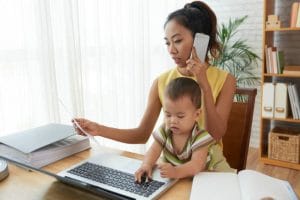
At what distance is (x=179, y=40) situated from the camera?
3.99ft

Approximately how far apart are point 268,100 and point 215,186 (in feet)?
7.56

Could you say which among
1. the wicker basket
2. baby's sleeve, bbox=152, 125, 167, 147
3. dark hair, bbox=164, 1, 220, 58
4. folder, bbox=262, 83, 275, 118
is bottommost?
the wicker basket

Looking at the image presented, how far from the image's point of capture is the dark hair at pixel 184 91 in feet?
2.99

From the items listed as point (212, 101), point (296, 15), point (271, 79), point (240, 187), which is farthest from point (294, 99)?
point (240, 187)

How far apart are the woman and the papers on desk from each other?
0.07 meters

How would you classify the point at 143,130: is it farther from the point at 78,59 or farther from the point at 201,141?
the point at 78,59

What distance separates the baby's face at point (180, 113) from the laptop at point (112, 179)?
15 centimetres

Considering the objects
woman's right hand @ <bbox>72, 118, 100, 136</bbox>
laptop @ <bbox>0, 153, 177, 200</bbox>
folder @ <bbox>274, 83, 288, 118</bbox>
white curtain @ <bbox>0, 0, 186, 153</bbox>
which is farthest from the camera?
folder @ <bbox>274, 83, 288, 118</bbox>

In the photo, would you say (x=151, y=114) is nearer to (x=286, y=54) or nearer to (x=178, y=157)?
(x=178, y=157)

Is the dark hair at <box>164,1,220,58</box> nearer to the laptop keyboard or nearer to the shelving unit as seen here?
the laptop keyboard

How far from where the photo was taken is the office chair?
1.33 m

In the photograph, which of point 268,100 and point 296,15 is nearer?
point 296,15

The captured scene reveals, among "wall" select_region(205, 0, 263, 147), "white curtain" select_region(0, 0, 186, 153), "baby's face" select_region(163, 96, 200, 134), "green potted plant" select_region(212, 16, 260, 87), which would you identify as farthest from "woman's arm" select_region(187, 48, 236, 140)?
"wall" select_region(205, 0, 263, 147)

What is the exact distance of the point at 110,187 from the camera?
83 centimetres
